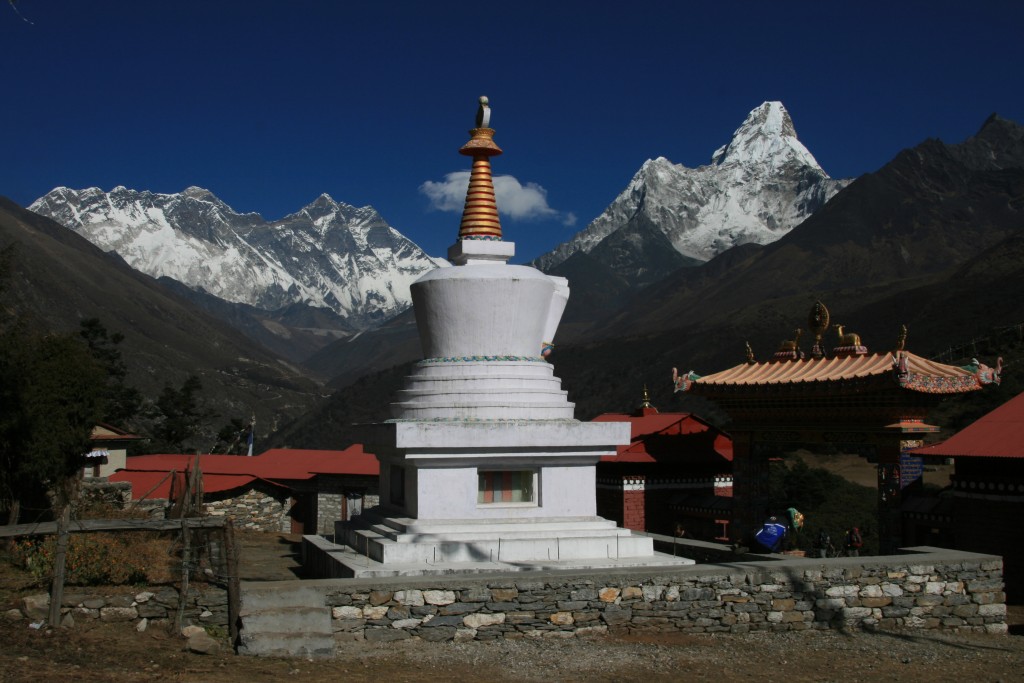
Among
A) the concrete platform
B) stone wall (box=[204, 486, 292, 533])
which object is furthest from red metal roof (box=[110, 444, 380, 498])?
the concrete platform

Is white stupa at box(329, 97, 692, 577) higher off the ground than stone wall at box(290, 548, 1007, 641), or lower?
higher

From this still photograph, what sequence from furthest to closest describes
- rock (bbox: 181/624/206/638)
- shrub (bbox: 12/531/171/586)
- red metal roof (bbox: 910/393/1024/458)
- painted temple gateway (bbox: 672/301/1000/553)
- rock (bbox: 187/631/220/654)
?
1. painted temple gateway (bbox: 672/301/1000/553)
2. red metal roof (bbox: 910/393/1024/458)
3. shrub (bbox: 12/531/171/586)
4. rock (bbox: 181/624/206/638)
5. rock (bbox: 187/631/220/654)

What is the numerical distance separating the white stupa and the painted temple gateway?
3547 millimetres

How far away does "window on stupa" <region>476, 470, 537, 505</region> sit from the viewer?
491 inches

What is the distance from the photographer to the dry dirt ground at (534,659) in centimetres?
823

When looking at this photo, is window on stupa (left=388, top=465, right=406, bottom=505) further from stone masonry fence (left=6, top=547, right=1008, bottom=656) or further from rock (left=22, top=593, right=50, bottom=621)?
rock (left=22, top=593, right=50, bottom=621)

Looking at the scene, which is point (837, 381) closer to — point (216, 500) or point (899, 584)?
point (899, 584)

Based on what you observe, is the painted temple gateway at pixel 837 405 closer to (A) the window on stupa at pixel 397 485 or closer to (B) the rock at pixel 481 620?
(A) the window on stupa at pixel 397 485

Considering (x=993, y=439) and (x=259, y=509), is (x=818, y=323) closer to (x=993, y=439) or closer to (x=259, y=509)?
(x=993, y=439)

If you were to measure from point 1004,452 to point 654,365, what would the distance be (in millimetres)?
67210

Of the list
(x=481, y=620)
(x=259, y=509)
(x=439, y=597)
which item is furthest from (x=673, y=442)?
(x=439, y=597)

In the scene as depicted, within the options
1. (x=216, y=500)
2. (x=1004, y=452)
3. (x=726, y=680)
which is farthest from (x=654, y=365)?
(x=726, y=680)

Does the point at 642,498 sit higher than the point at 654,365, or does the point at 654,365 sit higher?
the point at 654,365

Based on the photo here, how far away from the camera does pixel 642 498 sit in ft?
61.5
